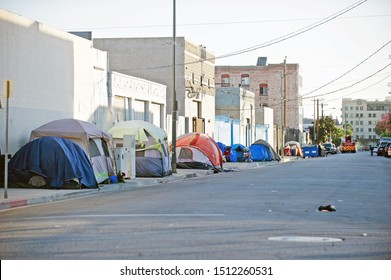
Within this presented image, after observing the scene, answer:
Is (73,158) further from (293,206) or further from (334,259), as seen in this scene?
(334,259)

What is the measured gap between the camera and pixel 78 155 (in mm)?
27547

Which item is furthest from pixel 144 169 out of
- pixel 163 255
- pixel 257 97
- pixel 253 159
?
pixel 257 97

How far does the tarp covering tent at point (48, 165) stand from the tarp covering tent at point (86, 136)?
211 centimetres

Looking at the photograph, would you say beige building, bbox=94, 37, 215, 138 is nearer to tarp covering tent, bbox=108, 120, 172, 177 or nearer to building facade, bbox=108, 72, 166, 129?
building facade, bbox=108, 72, 166, 129

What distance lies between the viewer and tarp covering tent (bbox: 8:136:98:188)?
26.9 m

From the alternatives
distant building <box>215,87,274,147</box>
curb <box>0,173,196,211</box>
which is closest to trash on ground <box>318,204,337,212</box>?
curb <box>0,173,196,211</box>

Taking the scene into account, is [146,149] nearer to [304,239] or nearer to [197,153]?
[197,153]

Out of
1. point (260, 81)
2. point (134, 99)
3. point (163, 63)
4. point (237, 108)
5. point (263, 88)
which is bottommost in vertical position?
point (134, 99)

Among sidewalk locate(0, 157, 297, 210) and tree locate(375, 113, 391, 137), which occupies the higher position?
tree locate(375, 113, 391, 137)

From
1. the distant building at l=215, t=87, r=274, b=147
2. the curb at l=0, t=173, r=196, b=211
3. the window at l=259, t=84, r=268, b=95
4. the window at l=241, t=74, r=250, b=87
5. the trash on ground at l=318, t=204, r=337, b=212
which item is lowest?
the curb at l=0, t=173, r=196, b=211

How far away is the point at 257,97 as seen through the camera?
116500mm

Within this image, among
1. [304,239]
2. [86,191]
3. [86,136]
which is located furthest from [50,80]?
[304,239]

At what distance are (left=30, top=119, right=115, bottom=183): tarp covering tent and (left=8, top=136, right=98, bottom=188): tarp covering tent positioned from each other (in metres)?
2.11

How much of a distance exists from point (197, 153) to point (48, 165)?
63.0ft
